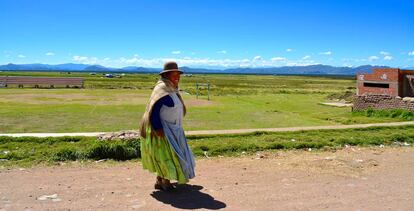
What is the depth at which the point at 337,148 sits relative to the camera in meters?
9.68

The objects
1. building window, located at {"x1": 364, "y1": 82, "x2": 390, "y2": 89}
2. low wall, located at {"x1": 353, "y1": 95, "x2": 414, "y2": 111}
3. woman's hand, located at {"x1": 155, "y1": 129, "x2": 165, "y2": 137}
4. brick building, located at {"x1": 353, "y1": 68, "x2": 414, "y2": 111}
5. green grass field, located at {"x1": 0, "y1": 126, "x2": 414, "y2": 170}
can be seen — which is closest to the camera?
woman's hand, located at {"x1": 155, "y1": 129, "x2": 165, "y2": 137}

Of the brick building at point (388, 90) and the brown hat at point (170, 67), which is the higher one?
the brown hat at point (170, 67)

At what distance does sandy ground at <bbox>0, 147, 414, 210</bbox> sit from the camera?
548 cm

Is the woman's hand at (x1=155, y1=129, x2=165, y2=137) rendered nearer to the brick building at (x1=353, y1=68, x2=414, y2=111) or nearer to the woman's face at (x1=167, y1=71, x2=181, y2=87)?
the woman's face at (x1=167, y1=71, x2=181, y2=87)

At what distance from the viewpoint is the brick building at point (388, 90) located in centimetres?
1849

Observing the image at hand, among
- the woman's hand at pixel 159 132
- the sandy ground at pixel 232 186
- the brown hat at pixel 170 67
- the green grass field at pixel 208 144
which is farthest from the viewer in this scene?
the green grass field at pixel 208 144

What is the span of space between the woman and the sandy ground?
0.32 metres

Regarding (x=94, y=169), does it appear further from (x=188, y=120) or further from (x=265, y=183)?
(x=188, y=120)

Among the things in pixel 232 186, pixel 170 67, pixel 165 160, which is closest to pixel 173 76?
pixel 170 67

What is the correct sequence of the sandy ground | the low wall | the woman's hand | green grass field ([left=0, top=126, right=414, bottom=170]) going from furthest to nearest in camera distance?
the low wall < green grass field ([left=0, top=126, right=414, bottom=170]) < the woman's hand < the sandy ground

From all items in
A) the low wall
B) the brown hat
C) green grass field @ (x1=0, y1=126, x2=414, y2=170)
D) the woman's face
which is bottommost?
green grass field @ (x1=0, y1=126, x2=414, y2=170)

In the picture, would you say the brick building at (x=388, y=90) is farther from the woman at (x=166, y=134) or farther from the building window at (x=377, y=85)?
the woman at (x=166, y=134)

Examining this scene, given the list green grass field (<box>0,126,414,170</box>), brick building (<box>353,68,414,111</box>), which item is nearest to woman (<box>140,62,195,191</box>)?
green grass field (<box>0,126,414,170</box>)

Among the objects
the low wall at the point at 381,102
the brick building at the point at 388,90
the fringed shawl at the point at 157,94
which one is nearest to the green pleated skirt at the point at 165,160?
the fringed shawl at the point at 157,94
